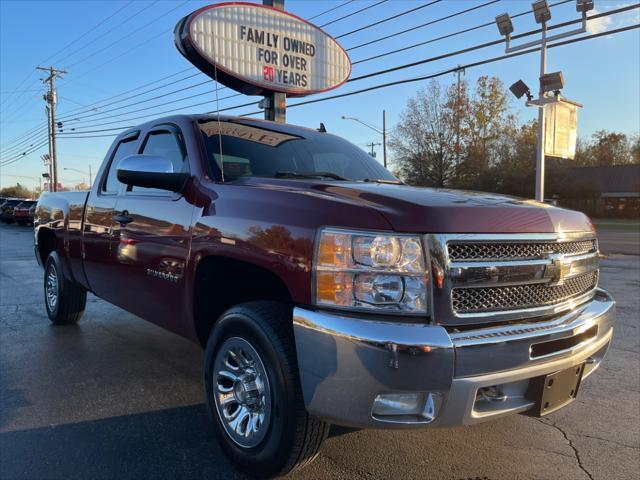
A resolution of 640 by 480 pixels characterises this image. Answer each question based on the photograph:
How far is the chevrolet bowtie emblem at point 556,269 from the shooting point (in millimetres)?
2457

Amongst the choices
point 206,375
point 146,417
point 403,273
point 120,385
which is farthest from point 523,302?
point 120,385

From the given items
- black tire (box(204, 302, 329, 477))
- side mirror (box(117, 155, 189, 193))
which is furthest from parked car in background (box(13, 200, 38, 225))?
black tire (box(204, 302, 329, 477))

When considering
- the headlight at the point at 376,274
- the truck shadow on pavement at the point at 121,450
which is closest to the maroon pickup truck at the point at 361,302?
the headlight at the point at 376,274

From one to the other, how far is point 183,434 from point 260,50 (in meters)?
6.42

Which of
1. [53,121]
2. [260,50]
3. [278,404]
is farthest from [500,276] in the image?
[53,121]

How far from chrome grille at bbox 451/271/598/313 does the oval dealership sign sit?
205 inches

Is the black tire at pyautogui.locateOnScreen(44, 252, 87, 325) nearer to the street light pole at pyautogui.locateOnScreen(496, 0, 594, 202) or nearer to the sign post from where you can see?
the sign post

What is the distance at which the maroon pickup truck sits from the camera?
6.82 ft

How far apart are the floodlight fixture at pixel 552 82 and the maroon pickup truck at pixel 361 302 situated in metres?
12.1

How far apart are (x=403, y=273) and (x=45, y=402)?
2.83m

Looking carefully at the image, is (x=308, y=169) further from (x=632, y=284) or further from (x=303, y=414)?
(x=632, y=284)

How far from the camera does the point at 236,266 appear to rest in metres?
2.81

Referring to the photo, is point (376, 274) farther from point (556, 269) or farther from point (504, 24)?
point (504, 24)

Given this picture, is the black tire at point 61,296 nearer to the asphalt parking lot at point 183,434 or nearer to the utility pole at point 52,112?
the asphalt parking lot at point 183,434
